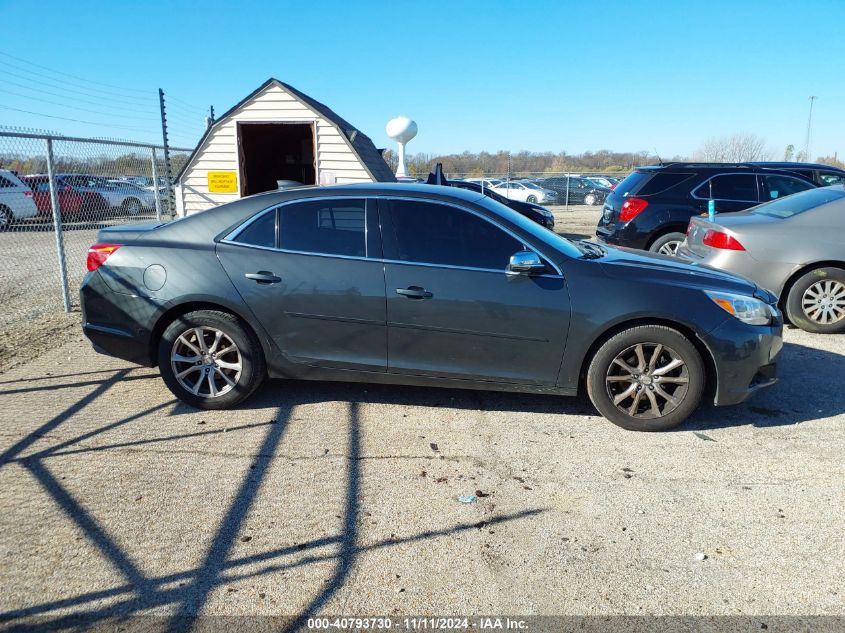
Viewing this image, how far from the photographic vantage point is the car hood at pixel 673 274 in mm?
4102

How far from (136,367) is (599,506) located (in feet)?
13.5

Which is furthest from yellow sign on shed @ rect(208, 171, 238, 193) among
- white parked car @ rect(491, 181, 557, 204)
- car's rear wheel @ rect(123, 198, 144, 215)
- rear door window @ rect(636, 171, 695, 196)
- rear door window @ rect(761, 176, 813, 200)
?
white parked car @ rect(491, 181, 557, 204)

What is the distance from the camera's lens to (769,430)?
13.8 feet

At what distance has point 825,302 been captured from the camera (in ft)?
21.4

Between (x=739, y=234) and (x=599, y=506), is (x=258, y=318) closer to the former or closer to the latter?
(x=599, y=506)

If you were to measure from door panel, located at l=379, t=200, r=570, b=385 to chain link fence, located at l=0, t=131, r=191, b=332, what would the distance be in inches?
168

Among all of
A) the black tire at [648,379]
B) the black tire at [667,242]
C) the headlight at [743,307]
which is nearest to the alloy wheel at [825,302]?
the black tire at [667,242]

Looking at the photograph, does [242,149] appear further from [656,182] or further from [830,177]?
[830,177]

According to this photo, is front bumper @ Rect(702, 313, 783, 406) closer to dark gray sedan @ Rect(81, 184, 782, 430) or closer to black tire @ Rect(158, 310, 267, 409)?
dark gray sedan @ Rect(81, 184, 782, 430)

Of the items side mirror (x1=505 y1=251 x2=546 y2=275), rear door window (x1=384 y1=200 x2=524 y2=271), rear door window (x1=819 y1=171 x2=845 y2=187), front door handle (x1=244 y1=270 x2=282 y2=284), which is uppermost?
rear door window (x1=819 y1=171 x2=845 y2=187)

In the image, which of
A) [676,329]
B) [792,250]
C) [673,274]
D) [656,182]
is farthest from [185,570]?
[656,182]

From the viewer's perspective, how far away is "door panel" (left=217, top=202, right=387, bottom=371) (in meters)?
4.16

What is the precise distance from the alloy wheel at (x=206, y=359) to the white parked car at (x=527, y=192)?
2445 centimetres

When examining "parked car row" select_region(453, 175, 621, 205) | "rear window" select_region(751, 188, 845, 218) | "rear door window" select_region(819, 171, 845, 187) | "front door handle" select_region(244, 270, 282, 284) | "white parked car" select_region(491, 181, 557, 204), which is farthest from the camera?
"parked car row" select_region(453, 175, 621, 205)
